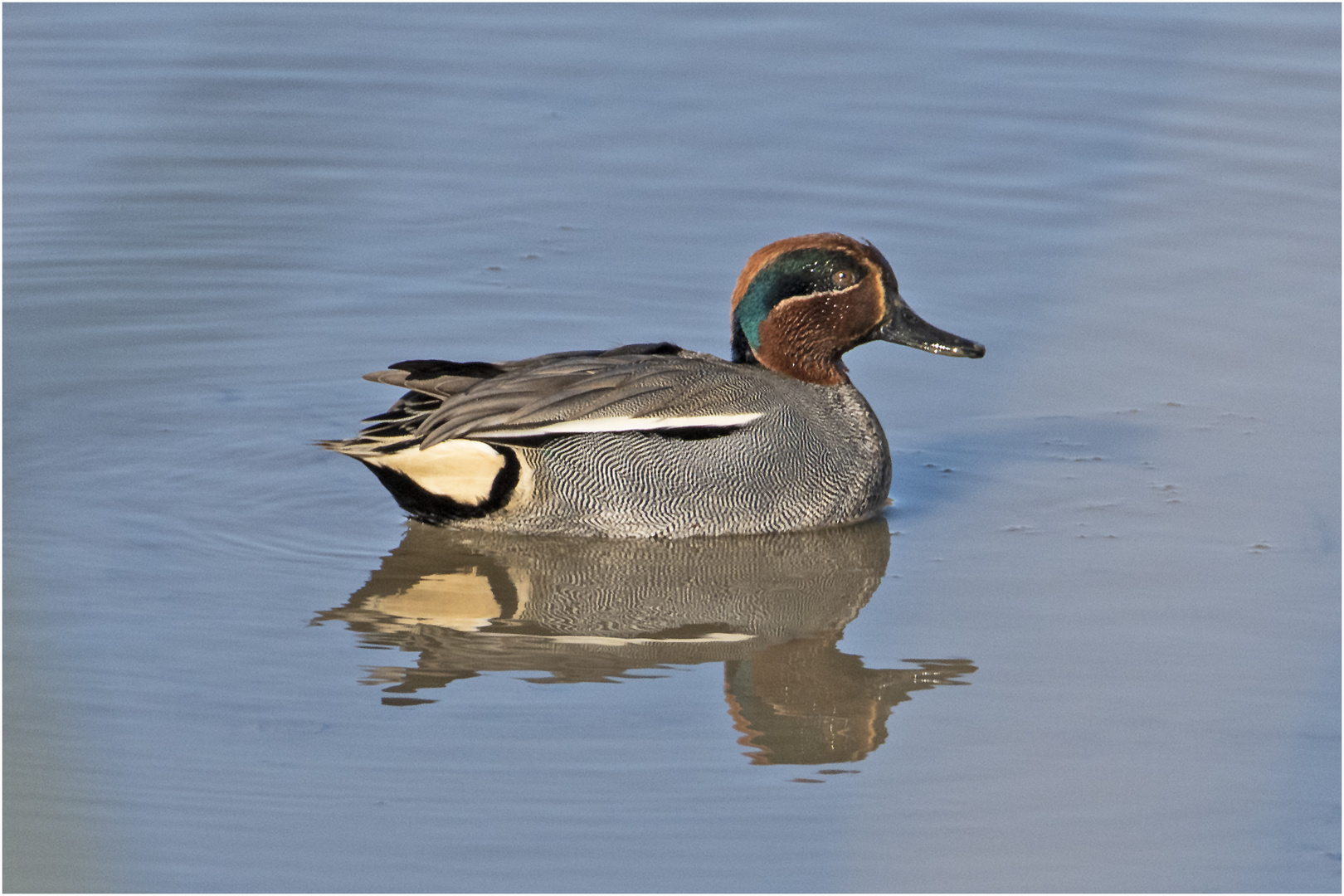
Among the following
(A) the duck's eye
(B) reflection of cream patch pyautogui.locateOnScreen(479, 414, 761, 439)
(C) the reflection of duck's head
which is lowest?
(C) the reflection of duck's head

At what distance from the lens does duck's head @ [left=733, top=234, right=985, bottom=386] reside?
6.59 meters

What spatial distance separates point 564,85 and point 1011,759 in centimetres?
676

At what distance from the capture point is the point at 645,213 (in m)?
9.30

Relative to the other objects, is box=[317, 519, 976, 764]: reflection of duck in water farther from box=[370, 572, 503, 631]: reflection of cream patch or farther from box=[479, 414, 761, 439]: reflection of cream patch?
box=[479, 414, 761, 439]: reflection of cream patch

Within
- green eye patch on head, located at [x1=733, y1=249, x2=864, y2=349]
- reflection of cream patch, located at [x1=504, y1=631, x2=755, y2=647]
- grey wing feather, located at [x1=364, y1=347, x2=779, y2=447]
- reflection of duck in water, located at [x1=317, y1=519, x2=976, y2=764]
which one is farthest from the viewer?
green eye patch on head, located at [x1=733, y1=249, x2=864, y2=349]

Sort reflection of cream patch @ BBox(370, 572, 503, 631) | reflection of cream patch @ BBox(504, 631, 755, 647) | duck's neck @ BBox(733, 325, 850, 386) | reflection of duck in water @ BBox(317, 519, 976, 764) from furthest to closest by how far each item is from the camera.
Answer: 1. duck's neck @ BBox(733, 325, 850, 386)
2. reflection of cream patch @ BBox(370, 572, 503, 631)
3. reflection of cream patch @ BBox(504, 631, 755, 647)
4. reflection of duck in water @ BBox(317, 519, 976, 764)

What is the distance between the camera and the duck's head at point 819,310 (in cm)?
659

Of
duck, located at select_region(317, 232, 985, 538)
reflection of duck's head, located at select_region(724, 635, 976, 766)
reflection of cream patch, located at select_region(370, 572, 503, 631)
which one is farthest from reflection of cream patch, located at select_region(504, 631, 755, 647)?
duck, located at select_region(317, 232, 985, 538)

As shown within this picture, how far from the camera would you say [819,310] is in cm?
667

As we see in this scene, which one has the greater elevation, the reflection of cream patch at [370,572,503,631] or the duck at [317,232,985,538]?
the duck at [317,232,985,538]

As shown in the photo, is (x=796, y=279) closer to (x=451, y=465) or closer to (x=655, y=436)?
(x=655, y=436)

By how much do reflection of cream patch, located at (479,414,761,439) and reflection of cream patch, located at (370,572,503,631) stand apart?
53 cm

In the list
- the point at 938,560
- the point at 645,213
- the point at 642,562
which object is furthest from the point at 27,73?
the point at 938,560

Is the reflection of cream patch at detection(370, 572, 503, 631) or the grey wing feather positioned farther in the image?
the grey wing feather
